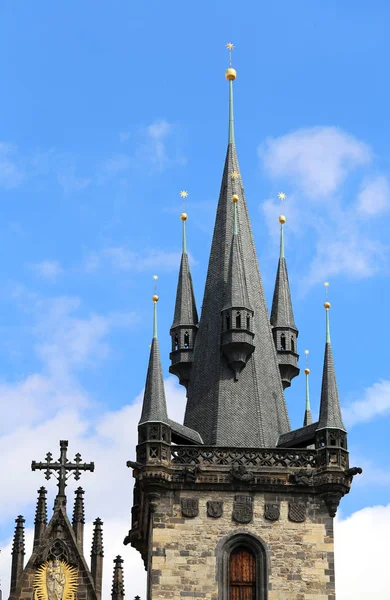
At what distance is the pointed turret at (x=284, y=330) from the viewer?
43.8 meters

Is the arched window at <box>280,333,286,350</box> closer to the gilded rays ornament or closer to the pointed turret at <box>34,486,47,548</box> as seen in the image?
the pointed turret at <box>34,486,47,548</box>

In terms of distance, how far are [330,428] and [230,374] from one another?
2968mm

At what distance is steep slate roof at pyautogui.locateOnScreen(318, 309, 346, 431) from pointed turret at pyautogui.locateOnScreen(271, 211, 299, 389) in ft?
8.53

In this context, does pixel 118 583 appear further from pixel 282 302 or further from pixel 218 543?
pixel 282 302

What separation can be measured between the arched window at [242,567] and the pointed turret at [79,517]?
2826 mm

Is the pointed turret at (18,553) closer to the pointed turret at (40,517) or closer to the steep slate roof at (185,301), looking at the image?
the pointed turret at (40,517)

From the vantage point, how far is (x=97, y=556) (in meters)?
39.0

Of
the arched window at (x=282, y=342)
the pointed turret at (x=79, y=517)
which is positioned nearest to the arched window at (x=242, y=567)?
the pointed turret at (x=79, y=517)

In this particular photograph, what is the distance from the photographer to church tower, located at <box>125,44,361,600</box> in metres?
38.6

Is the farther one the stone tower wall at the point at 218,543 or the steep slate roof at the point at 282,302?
the steep slate roof at the point at 282,302

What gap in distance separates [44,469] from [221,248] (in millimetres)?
7322

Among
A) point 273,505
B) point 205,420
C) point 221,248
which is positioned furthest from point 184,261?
point 273,505

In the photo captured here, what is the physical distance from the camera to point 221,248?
1735 inches

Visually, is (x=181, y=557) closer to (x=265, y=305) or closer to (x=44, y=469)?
(x=44, y=469)
